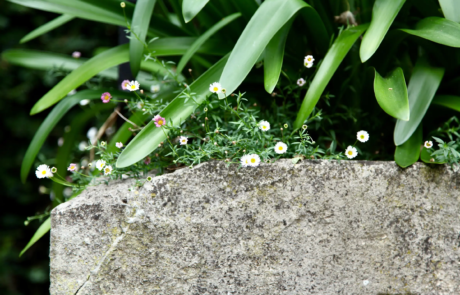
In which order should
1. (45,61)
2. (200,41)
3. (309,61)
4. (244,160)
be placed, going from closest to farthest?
1. (244,160)
2. (309,61)
3. (200,41)
4. (45,61)

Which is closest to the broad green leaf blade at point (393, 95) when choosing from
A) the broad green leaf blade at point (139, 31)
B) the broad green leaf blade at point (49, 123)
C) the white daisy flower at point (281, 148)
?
the white daisy flower at point (281, 148)

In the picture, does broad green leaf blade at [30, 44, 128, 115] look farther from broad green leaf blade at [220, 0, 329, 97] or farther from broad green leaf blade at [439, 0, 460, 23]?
broad green leaf blade at [439, 0, 460, 23]

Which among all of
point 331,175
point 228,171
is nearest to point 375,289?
point 331,175

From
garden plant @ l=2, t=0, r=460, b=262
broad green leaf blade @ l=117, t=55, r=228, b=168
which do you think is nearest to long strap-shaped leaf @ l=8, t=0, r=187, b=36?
garden plant @ l=2, t=0, r=460, b=262

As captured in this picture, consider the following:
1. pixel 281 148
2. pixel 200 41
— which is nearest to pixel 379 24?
pixel 281 148

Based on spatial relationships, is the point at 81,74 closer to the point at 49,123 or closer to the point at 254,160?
the point at 49,123

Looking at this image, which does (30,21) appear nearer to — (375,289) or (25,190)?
(25,190)
